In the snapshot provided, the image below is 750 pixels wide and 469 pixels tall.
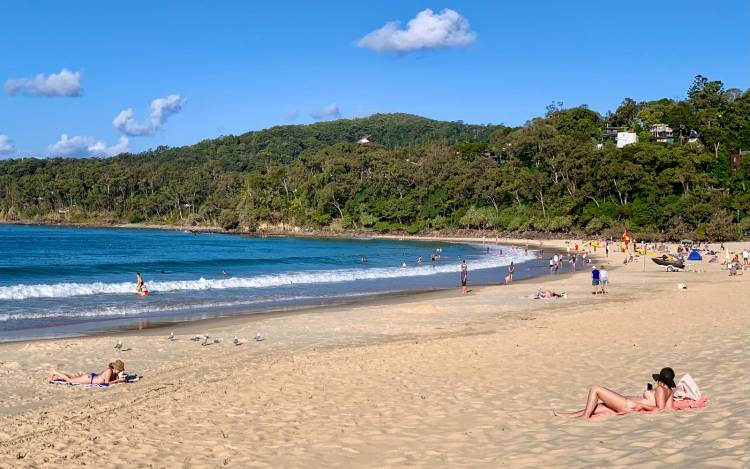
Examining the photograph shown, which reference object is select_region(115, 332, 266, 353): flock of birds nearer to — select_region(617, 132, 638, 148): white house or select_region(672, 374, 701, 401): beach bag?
select_region(672, 374, 701, 401): beach bag

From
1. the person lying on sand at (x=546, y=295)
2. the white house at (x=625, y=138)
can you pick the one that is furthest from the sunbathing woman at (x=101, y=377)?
the white house at (x=625, y=138)

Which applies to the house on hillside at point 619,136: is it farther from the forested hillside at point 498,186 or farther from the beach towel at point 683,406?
the beach towel at point 683,406

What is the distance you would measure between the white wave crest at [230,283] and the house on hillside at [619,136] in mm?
58344

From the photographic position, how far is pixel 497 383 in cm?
1023

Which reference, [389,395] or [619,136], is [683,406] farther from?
[619,136]

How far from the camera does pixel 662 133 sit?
325 ft

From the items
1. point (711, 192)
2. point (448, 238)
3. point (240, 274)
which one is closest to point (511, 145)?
point (448, 238)

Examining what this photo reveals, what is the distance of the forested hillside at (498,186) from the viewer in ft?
254

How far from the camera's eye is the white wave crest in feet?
90.8

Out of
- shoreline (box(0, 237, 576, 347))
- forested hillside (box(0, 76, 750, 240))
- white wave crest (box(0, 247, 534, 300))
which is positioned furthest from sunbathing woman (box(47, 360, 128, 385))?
forested hillside (box(0, 76, 750, 240))

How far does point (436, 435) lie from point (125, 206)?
163206 millimetres

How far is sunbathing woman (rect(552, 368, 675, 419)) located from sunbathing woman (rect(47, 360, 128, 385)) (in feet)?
25.9

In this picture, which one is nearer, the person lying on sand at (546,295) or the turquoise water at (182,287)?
the turquoise water at (182,287)

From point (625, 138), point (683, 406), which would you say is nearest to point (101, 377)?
point (683, 406)
